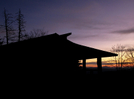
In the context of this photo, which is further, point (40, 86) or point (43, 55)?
point (43, 55)

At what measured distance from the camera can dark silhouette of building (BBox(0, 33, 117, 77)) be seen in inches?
358

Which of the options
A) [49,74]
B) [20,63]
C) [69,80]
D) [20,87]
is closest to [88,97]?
[69,80]

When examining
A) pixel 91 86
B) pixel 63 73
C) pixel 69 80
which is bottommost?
pixel 91 86

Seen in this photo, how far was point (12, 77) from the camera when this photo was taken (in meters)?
9.55

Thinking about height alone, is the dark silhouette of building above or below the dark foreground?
above

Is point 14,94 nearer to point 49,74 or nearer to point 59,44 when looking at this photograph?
point 49,74

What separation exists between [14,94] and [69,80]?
4.31 m

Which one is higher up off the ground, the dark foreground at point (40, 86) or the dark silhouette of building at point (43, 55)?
the dark silhouette of building at point (43, 55)

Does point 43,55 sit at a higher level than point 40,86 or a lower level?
higher

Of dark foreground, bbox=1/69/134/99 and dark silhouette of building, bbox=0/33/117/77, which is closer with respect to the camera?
dark foreground, bbox=1/69/134/99

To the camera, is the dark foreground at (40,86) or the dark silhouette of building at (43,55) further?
the dark silhouette of building at (43,55)

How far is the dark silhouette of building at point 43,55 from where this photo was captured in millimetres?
9102

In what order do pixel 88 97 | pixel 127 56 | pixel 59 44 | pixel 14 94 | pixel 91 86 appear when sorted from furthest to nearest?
pixel 127 56 < pixel 91 86 < pixel 59 44 < pixel 14 94 < pixel 88 97

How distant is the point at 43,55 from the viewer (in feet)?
30.3
